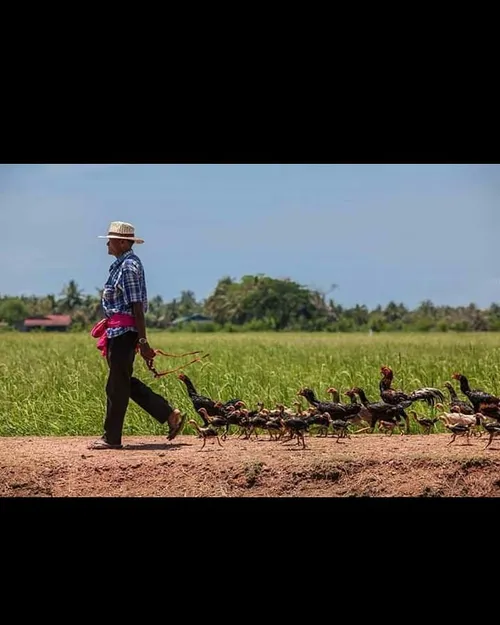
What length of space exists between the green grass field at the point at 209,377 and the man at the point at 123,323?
162cm

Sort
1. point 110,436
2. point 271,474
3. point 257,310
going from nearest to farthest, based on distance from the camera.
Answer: point 271,474 → point 110,436 → point 257,310

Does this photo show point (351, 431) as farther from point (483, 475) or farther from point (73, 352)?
point (73, 352)

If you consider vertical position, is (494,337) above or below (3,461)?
above

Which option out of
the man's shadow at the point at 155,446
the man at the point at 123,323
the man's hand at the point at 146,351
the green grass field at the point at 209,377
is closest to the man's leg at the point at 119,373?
the man at the point at 123,323

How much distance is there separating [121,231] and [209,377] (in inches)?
146

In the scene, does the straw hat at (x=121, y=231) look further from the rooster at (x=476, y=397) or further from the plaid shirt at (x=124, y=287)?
the rooster at (x=476, y=397)

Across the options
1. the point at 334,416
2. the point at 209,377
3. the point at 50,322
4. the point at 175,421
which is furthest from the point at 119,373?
the point at 50,322

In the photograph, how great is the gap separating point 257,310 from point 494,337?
6641 mm

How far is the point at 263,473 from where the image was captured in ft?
21.6

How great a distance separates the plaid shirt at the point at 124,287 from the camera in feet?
22.6

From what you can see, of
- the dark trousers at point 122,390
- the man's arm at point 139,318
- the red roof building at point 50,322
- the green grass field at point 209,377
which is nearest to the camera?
the man's arm at point 139,318

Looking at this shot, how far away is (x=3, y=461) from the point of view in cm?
690

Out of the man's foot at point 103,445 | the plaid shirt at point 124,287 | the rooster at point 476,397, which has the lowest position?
the man's foot at point 103,445
